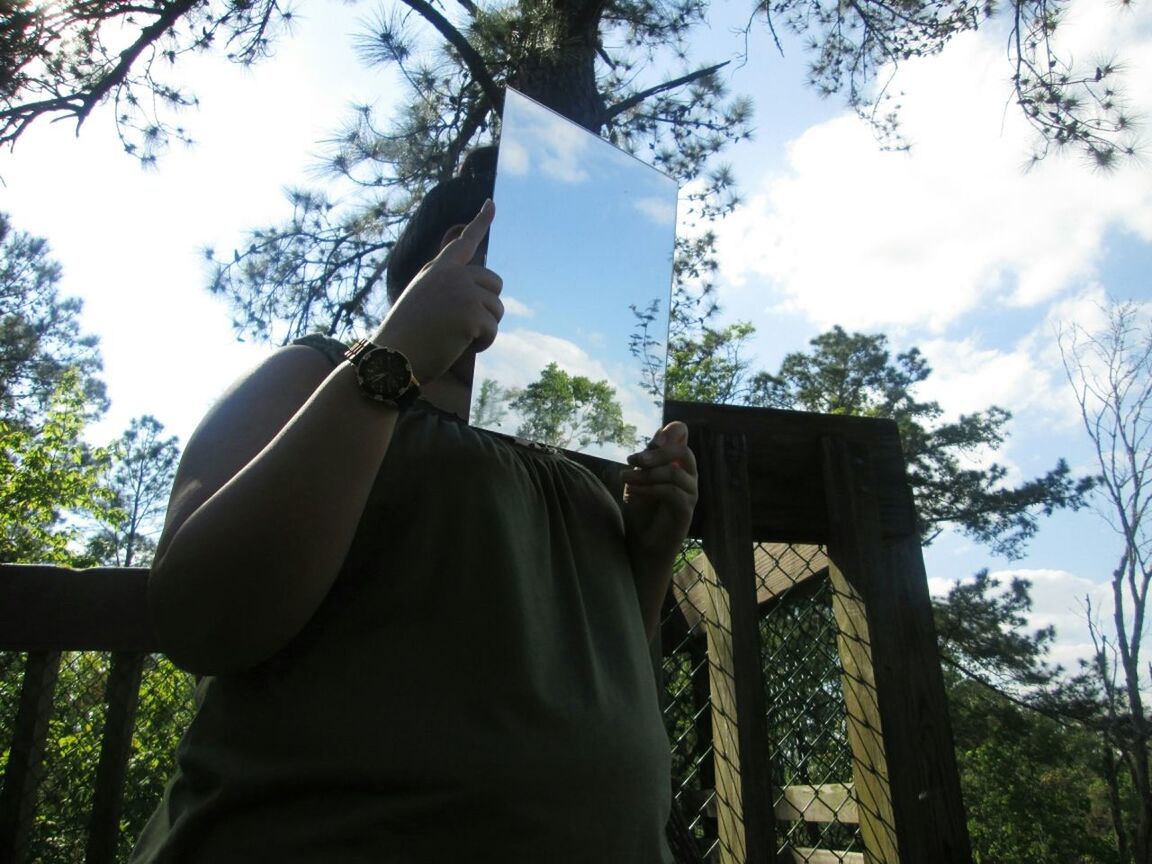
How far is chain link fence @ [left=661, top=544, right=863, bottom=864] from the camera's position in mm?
1673

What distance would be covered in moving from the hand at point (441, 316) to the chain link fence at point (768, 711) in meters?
1.05

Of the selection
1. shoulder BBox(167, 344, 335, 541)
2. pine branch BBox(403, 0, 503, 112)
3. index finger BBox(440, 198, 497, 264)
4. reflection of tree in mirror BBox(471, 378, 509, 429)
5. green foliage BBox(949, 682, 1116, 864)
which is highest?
pine branch BBox(403, 0, 503, 112)

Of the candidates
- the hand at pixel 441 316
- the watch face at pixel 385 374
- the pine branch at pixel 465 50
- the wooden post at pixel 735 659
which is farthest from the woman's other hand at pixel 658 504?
the pine branch at pixel 465 50

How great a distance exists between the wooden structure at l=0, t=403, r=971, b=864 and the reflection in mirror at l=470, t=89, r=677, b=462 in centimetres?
60

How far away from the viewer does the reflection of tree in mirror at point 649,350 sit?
1210mm

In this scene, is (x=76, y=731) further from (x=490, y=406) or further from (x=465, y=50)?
(x=490, y=406)

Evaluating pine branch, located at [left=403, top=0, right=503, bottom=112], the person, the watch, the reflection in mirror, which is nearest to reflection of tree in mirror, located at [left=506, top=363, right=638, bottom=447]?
the reflection in mirror

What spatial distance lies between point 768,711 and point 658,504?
1618 millimetres

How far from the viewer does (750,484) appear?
1835mm

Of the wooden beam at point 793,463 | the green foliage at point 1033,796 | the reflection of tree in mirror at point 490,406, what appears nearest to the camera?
the reflection of tree in mirror at point 490,406

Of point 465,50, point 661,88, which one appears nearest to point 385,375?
point 465,50

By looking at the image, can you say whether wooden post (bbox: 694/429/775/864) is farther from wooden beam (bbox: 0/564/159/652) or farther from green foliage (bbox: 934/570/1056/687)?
green foliage (bbox: 934/570/1056/687)

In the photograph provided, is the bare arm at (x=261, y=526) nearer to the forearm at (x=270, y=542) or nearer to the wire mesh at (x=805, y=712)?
the forearm at (x=270, y=542)

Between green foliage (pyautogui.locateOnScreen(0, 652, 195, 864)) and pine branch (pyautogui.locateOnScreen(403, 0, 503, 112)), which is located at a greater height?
pine branch (pyautogui.locateOnScreen(403, 0, 503, 112))
